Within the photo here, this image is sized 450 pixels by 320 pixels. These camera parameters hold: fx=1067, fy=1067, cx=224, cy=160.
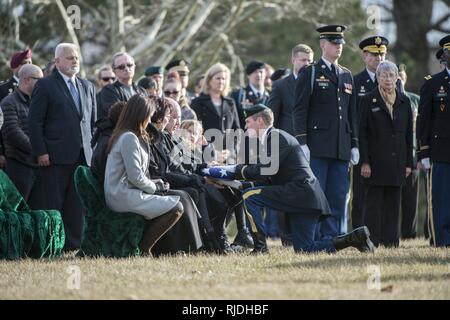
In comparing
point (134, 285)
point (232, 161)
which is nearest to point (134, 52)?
point (232, 161)

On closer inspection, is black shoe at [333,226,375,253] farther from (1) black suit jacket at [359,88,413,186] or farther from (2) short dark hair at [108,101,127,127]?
(2) short dark hair at [108,101,127,127]

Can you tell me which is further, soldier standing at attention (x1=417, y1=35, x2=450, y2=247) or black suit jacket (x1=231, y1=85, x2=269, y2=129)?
black suit jacket (x1=231, y1=85, x2=269, y2=129)

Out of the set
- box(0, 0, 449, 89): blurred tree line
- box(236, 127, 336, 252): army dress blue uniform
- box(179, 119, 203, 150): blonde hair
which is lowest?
box(236, 127, 336, 252): army dress blue uniform

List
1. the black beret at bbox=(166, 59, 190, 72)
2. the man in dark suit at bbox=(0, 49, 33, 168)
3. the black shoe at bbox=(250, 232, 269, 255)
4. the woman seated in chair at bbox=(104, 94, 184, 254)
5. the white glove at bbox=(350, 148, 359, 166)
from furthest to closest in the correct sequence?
the black beret at bbox=(166, 59, 190, 72), the man in dark suit at bbox=(0, 49, 33, 168), the white glove at bbox=(350, 148, 359, 166), the black shoe at bbox=(250, 232, 269, 255), the woman seated in chair at bbox=(104, 94, 184, 254)

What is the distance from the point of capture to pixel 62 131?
11930 mm

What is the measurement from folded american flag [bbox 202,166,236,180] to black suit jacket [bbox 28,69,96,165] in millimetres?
1502

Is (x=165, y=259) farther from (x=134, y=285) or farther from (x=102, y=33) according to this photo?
(x=102, y=33)

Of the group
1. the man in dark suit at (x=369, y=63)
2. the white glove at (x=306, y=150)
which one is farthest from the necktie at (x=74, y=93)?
the man in dark suit at (x=369, y=63)

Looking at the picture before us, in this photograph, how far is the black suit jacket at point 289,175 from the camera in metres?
10.7

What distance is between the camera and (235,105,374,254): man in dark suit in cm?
1070

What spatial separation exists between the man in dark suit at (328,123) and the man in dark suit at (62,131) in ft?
7.95

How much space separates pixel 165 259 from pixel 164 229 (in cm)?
35

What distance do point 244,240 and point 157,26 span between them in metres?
10.8

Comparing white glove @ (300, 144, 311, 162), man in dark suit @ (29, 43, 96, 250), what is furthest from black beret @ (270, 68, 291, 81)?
man in dark suit @ (29, 43, 96, 250)
